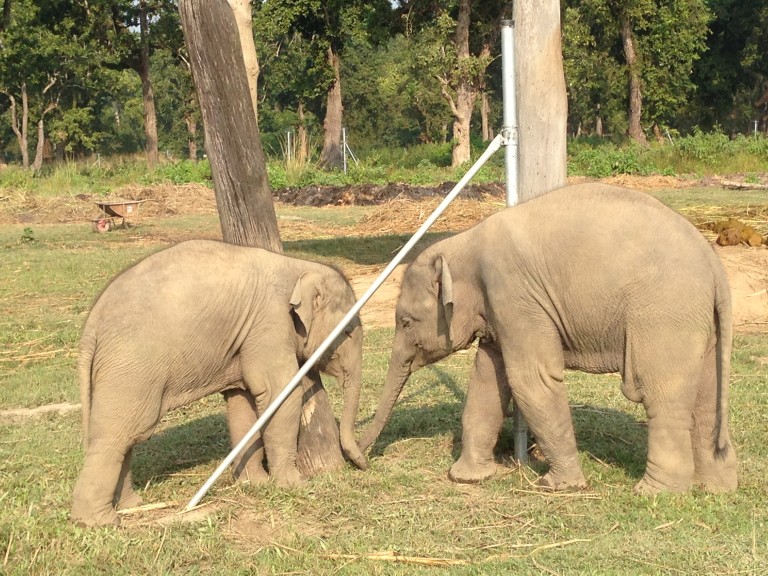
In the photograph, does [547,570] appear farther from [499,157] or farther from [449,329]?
[499,157]

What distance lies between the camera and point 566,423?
5.93 metres

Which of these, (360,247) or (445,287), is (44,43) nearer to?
(360,247)

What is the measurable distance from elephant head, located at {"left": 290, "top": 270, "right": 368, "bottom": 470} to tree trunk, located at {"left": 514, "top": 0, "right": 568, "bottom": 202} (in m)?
1.64

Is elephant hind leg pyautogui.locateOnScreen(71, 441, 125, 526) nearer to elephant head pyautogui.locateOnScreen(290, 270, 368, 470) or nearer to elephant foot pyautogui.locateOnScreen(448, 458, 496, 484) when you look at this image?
elephant head pyautogui.locateOnScreen(290, 270, 368, 470)

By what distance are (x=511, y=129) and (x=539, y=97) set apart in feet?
0.99

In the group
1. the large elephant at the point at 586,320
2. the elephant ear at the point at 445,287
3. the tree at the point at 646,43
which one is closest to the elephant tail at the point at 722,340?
the large elephant at the point at 586,320

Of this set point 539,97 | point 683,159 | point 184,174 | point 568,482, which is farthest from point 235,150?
point 683,159

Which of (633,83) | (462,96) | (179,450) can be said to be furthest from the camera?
(633,83)

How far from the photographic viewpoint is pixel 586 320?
5.77 metres

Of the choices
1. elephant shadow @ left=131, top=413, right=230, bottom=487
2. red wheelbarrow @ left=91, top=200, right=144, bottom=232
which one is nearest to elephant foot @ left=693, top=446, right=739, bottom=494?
elephant shadow @ left=131, top=413, right=230, bottom=487

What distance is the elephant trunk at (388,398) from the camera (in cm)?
652

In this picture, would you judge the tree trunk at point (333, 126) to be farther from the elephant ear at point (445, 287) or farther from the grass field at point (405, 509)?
the elephant ear at point (445, 287)

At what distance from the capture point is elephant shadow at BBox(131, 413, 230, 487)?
260 inches

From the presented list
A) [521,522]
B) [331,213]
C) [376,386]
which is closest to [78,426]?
[376,386]
